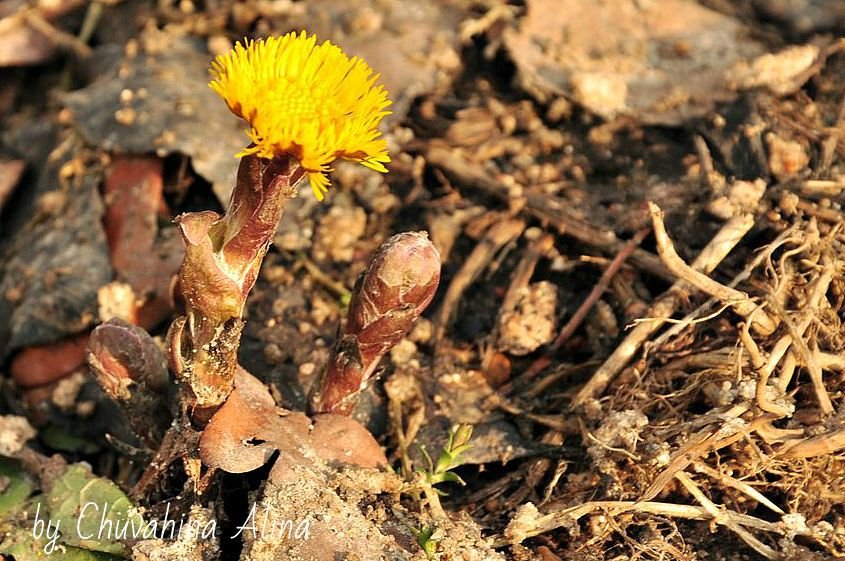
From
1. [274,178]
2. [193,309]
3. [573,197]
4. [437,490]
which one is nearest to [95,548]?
[193,309]

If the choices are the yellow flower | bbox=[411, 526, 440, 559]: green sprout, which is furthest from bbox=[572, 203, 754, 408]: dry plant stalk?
the yellow flower

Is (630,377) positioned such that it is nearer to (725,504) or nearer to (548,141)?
(725,504)

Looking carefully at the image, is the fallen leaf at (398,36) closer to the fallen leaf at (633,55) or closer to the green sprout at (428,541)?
the fallen leaf at (633,55)

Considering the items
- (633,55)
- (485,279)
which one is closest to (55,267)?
(485,279)

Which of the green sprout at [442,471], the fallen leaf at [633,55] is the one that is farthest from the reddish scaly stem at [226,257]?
the fallen leaf at [633,55]

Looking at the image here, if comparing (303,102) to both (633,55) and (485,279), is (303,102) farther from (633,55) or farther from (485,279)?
(633,55)

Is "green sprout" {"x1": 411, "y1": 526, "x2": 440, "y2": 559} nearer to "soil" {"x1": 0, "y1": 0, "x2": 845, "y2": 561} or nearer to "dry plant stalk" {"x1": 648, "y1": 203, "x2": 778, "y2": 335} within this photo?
"soil" {"x1": 0, "y1": 0, "x2": 845, "y2": 561}

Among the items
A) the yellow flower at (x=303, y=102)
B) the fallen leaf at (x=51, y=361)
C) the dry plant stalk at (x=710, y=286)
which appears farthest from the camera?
the fallen leaf at (x=51, y=361)
